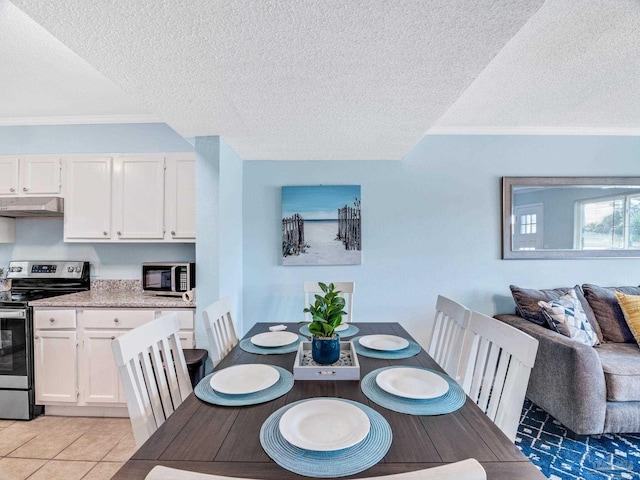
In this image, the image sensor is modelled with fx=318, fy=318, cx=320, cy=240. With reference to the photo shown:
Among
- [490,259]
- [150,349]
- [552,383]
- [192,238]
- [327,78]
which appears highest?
[327,78]

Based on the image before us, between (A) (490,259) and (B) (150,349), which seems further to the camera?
(A) (490,259)

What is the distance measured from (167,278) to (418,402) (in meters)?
2.22

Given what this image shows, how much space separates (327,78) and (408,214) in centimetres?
182

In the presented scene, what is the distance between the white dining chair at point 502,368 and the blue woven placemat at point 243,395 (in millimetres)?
753

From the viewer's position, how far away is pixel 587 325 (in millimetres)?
2500

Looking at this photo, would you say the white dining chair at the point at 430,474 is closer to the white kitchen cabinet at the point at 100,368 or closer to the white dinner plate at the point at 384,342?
the white dinner plate at the point at 384,342

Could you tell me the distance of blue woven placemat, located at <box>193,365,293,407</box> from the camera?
1119 mm

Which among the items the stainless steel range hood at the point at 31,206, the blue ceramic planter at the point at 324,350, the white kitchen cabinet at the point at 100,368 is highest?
the stainless steel range hood at the point at 31,206

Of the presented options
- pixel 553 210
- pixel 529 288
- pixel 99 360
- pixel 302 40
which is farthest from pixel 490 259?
pixel 99 360

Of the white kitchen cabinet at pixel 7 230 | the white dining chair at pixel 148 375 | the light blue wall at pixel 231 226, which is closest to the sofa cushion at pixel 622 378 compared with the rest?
the white dining chair at pixel 148 375

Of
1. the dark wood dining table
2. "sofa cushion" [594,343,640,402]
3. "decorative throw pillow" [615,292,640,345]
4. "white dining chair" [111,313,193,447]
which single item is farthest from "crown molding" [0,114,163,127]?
"decorative throw pillow" [615,292,640,345]

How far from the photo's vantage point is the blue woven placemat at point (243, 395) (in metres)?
1.12

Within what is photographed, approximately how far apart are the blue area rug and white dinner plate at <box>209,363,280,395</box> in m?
1.77

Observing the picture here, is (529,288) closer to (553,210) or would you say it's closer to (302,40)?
(553,210)
